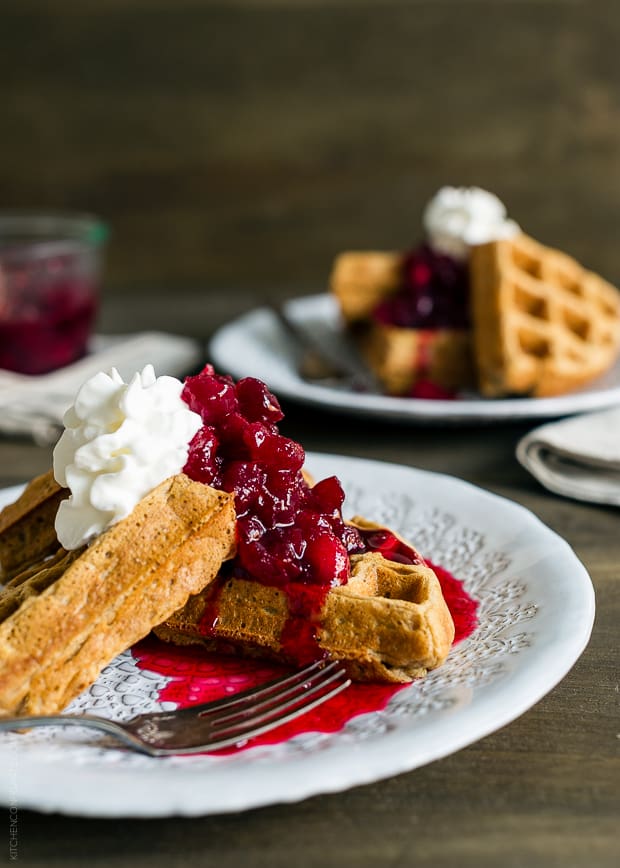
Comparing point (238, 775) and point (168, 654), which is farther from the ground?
point (238, 775)

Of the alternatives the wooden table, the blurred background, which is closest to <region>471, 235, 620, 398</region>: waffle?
the wooden table

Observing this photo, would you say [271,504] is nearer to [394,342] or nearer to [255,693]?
[255,693]

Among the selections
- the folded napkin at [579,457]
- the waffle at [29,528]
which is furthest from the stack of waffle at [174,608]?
the folded napkin at [579,457]

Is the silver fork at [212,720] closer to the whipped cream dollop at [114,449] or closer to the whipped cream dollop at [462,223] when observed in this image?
the whipped cream dollop at [114,449]

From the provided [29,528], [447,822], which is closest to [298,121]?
[29,528]

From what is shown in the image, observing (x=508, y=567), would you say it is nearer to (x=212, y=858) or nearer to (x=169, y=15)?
(x=212, y=858)

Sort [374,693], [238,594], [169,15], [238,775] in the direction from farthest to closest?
1. [169,15]
2. [238,594]
3. [374,693]
4. [238,775]

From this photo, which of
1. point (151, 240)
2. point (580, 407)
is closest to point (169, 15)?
point (151, 240)
